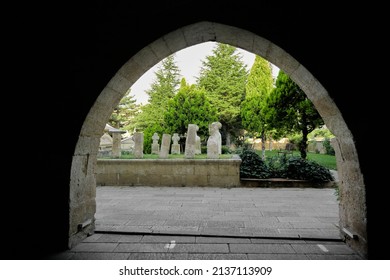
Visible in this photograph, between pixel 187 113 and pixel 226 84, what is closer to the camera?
pixel 187 113

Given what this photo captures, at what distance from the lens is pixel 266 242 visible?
2.81 meters

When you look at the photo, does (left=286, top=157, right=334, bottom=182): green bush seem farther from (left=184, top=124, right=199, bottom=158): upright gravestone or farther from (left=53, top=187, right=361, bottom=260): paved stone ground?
(left=184, top=124, right=199, bottom=158): upright gravestone

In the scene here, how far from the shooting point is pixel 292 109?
955 cm

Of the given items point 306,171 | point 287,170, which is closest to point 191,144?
point 287,170

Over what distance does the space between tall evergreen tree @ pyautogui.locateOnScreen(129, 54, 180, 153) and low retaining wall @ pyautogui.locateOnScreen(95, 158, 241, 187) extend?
16274mm

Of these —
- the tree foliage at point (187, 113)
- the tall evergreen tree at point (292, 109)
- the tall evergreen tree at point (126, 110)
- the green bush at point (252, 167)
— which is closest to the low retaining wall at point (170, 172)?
the green bush at point (252, 167)

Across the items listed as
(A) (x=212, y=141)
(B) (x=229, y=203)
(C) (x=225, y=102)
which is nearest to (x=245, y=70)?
(C) (x=225, y=102)

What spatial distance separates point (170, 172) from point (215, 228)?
3929 millimetres

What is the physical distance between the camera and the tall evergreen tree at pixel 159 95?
24703 mm

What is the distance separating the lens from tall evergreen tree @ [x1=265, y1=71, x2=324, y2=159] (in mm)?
9172

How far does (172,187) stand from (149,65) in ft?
15.0

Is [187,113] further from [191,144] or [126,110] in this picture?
[126,110]

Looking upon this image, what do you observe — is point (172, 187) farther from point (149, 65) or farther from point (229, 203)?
point (149, 65)

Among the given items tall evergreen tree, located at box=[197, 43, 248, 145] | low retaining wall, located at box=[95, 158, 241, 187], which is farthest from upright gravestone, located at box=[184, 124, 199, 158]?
tall evergreen tree, located at box=[197, 43, 248, 145]
